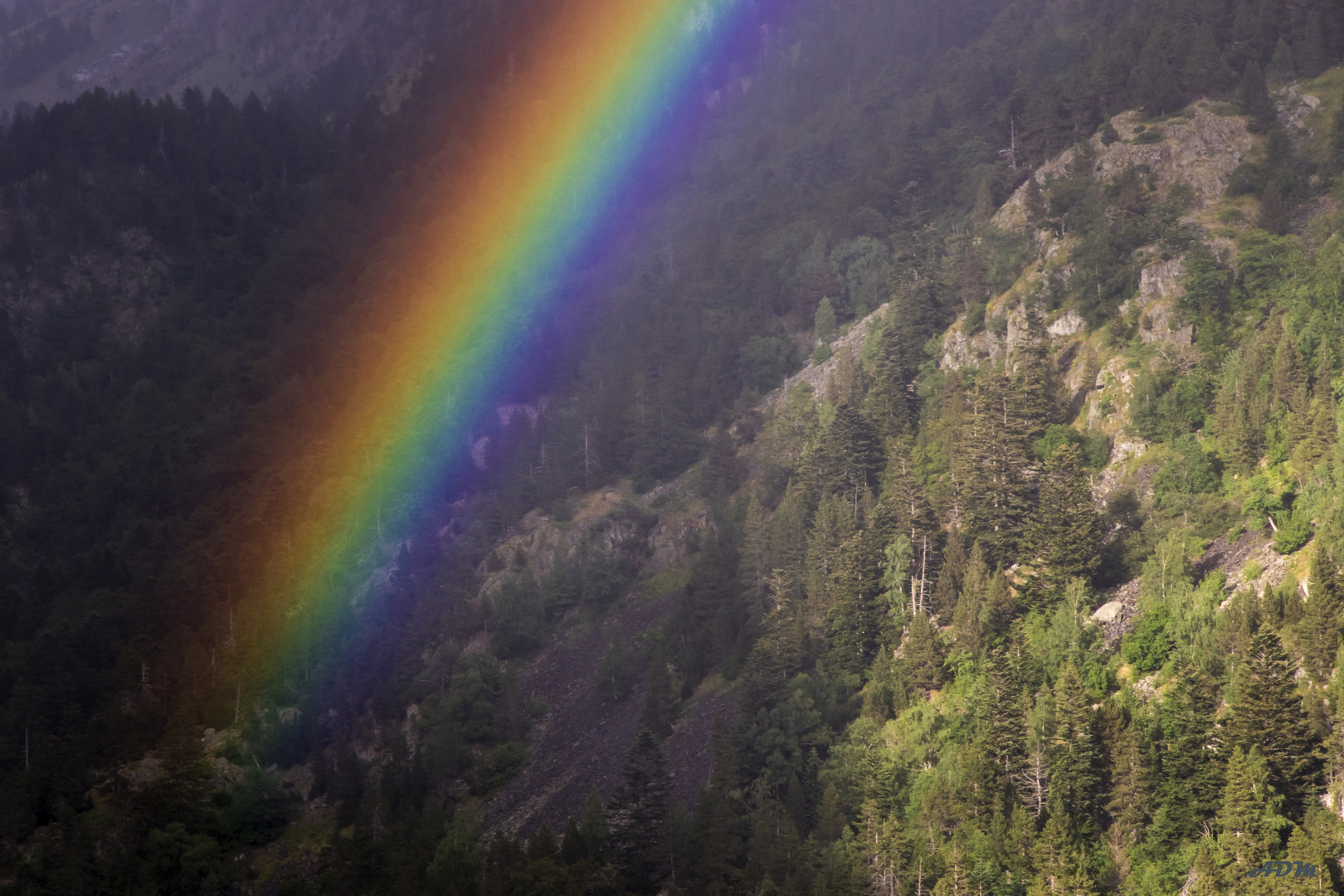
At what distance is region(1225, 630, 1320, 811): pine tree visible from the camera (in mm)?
74750

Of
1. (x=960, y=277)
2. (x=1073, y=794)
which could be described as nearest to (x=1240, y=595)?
(x=1073, y=794)

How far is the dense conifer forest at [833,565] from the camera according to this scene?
84.5m

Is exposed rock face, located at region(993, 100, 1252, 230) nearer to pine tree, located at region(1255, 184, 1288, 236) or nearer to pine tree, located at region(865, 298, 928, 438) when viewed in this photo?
pine tree, located at region(1255, 184, 1288, 236)

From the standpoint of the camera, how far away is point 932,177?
609 ft

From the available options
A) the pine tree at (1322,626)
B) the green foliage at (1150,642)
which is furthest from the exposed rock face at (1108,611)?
the pine tree at (1322,626)

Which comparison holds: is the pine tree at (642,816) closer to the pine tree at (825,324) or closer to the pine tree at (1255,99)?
the pine tree at (825,324)

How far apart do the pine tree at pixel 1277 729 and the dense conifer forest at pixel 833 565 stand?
0.27 meters

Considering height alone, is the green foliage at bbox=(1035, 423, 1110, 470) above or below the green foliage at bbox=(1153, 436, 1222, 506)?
above

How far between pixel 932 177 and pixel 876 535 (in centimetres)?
8490

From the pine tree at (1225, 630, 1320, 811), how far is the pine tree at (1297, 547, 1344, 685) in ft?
6.34

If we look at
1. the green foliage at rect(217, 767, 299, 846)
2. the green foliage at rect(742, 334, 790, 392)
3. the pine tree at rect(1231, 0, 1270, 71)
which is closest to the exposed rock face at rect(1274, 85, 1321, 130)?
the pine tree at rect(1231, 0, 1270, 71)

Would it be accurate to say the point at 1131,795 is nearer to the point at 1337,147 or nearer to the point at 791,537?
the point at 791,537

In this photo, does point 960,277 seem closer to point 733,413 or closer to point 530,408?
point 733,413

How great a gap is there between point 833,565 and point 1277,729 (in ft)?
154
